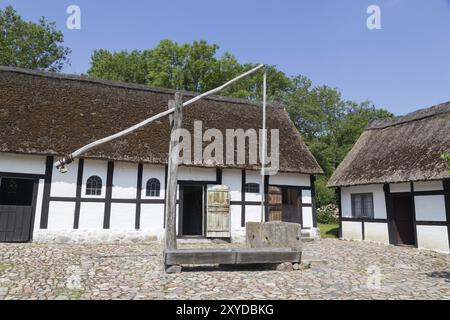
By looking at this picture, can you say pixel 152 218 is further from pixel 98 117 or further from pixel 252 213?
pixel 98 117

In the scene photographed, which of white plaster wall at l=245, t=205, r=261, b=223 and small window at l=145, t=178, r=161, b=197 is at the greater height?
small window at l=145, t=178, r=161, b=197

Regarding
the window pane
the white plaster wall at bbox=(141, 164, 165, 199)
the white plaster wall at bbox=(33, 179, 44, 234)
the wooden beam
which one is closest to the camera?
the wooden beam

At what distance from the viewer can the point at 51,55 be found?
26.2m

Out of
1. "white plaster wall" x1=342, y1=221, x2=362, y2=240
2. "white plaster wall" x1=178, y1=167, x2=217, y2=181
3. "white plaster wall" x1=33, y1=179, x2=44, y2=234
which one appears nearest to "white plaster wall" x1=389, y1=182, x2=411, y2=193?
"white plaster wall" x1=342, y1=221, x2=362, y2=240

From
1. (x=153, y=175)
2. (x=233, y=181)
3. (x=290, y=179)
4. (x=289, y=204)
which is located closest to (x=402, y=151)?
(x=290, y=179)

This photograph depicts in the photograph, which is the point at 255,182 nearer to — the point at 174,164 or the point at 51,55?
the point at 174,164

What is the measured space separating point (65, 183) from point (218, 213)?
500 cm

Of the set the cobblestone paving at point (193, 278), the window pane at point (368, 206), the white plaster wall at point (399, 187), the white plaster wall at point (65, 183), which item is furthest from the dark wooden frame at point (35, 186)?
the white plaster wall at point (399, 187)

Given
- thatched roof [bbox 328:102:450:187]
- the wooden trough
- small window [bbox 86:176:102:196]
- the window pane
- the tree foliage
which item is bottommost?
the wooden trough

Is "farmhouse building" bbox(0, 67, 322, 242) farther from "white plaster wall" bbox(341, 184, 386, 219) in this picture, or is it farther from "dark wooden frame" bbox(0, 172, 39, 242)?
"white plaster wall" bbox(341, 184, 386, 219)

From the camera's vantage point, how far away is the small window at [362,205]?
13989 mm

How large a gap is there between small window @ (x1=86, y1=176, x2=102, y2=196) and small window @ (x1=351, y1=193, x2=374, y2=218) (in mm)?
10174

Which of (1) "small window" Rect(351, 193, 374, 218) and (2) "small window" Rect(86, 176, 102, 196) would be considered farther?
(1) "small window" Rect(351, 193, 374, 218)

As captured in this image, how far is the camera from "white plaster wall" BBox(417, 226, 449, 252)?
11109 mm
